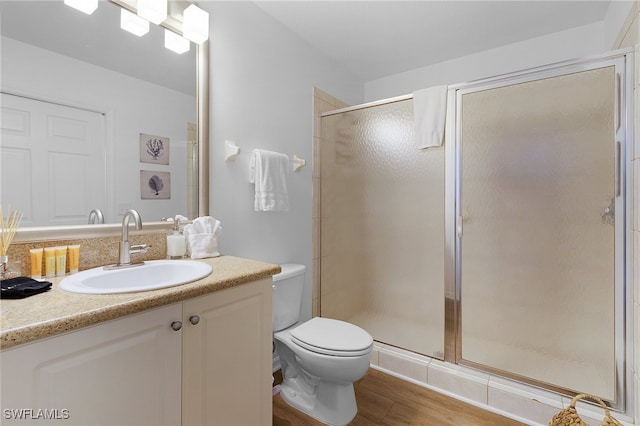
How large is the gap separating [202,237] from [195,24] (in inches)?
40.6

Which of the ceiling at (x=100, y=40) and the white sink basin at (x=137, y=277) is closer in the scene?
the white sink basin at (x=137, y=277)

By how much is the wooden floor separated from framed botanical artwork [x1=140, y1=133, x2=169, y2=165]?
1444 mm

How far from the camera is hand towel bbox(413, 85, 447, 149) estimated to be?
188cm

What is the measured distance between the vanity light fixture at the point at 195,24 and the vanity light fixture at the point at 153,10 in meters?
0.11

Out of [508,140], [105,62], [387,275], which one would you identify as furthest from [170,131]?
[508,140]

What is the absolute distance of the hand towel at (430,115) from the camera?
188 cm

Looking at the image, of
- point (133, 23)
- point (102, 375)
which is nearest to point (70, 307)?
point (102, 375)

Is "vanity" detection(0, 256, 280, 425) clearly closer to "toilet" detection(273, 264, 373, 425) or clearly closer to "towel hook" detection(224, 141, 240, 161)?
"toilet" detection(273, 264, 373, 425)

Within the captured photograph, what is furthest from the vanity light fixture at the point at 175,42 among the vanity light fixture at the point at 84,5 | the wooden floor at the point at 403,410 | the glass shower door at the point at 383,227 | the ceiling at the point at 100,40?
the wooden floor at the point at 403,410

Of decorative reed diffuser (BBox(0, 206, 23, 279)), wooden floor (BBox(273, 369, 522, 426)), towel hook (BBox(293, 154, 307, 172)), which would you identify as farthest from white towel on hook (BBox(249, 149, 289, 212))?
wooden floor (BBox(273, 369, 522, 426))

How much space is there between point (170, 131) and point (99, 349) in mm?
1030

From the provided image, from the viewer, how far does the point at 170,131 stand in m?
1.45

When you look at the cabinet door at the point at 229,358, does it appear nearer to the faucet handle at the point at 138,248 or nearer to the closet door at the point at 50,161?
the faucet handle at the point at 138,248

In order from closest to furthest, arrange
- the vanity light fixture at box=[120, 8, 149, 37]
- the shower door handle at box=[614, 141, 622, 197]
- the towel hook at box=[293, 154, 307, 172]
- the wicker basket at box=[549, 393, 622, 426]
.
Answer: the wicker basket at box=[549, 393, 622, 426] < the vanity light fixture at box=[120, 8, 149, 37] < the shower door handle at box=[614, 141, 622, 197] < the towel hook at box=[293, 154, 307, 172]
